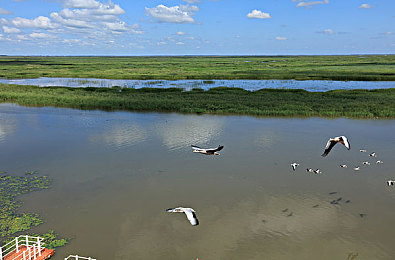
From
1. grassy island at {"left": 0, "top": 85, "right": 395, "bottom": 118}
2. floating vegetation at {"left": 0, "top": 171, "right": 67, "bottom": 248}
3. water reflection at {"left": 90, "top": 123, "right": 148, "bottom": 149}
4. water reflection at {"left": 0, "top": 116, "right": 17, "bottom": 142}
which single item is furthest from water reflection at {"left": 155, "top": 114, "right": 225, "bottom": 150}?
water reflection at {"left": 0, "top": 116, "right": 17, "bottom": 142}

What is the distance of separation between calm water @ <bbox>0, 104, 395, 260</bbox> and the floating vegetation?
62 centimetres

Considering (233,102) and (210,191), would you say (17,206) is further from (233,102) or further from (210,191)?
(233,102)

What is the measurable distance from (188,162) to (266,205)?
871cm

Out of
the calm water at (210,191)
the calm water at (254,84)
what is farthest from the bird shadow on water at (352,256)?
the calm water at (254,84)

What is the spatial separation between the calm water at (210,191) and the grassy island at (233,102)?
292 inches

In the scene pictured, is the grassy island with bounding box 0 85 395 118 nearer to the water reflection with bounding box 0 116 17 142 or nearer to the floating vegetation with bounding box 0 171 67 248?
the water reflection with bounding box 0 116 17 142

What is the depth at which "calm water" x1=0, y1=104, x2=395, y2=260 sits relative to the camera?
15227 millimetres

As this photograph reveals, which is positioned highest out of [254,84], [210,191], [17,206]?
[254,84]

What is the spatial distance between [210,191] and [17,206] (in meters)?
11.4

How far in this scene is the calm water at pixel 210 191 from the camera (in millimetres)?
15227

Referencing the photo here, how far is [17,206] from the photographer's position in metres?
18.3

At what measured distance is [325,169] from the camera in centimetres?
2484

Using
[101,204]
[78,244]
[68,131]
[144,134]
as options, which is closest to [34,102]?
[68,131]

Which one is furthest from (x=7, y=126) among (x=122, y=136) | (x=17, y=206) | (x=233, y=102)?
(x=233, y=102)
